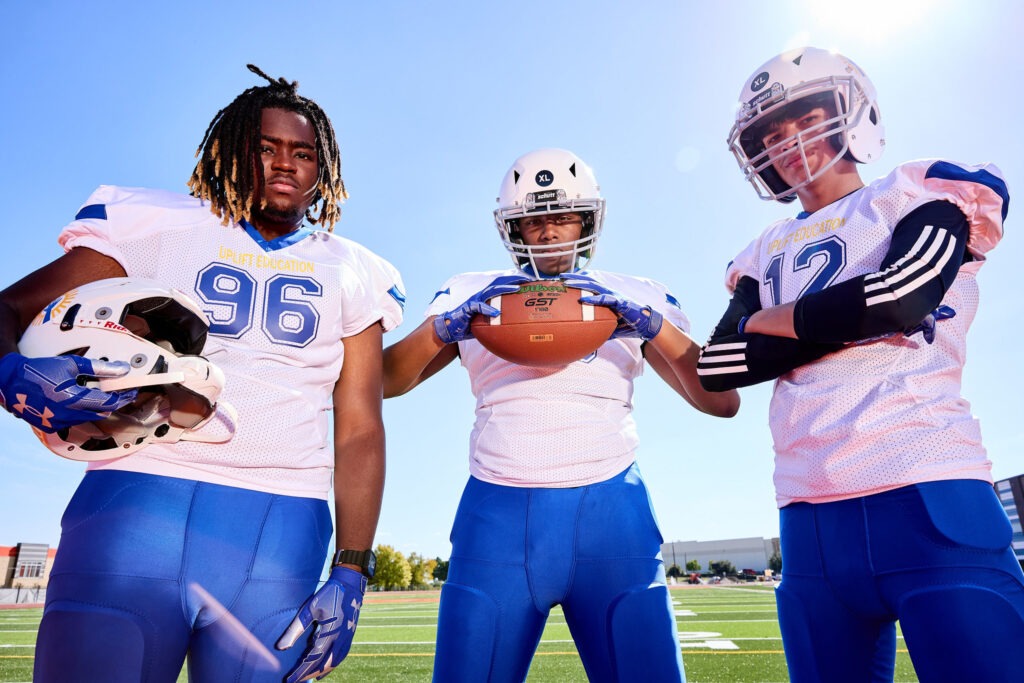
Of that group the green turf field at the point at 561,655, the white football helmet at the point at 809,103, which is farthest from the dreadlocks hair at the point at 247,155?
the green turf field at the point at 561,655

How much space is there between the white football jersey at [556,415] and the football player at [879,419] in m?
0.41

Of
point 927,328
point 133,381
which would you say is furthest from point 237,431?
point 927,328

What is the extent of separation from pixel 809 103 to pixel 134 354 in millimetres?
2356

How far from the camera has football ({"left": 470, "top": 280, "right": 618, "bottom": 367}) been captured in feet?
8.54

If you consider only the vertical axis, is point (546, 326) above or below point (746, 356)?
above

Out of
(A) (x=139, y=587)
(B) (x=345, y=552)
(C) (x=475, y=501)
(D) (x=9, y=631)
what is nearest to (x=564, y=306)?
(C) (x=475, y=501)

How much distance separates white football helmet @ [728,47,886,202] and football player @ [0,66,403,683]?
1.50m

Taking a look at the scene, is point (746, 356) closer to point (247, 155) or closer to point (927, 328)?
point (927, 328)

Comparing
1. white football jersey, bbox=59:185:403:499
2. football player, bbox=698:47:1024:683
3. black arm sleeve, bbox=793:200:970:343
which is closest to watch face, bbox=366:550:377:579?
white football jersey, bbox=59:185:403:499

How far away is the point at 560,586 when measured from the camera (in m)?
2.40

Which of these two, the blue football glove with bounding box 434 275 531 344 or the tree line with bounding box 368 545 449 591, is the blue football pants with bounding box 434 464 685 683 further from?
the tree line with bounding box 368 545 449 591

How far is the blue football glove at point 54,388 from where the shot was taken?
157 cm

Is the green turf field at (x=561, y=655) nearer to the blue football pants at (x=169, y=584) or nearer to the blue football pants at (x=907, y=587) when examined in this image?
the blue football pants at (x=907, y=587)

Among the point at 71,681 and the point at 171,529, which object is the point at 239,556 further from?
the point at 71,681
